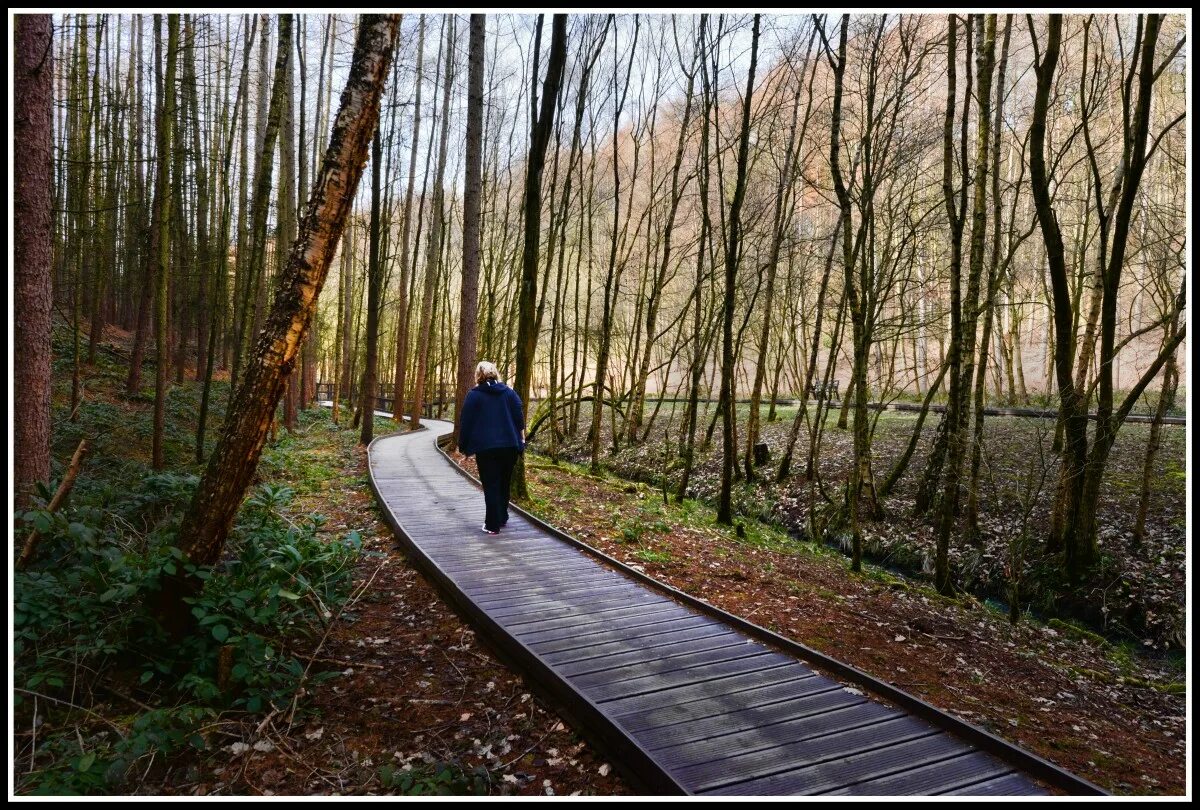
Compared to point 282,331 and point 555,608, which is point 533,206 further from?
point 555,608

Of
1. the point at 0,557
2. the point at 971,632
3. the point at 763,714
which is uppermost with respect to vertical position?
the point at 0,557

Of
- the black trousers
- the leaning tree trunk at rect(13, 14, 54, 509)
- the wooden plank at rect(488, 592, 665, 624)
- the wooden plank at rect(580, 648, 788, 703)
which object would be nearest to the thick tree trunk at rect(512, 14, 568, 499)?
the black trousers

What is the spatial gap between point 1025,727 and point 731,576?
3.27 m

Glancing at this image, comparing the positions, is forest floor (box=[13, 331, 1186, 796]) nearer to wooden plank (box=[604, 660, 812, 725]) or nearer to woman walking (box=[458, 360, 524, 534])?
wooden plank (box=[604, 660, 812, 725])

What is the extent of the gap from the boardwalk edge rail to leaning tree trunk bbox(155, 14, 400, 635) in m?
2.72

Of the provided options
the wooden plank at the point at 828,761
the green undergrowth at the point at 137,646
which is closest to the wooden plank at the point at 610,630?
the green undergrowth at the point at 137,646

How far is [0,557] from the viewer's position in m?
3.16

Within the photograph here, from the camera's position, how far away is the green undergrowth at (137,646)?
3.38 m

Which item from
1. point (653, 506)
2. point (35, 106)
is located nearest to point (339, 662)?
point (35, 106)

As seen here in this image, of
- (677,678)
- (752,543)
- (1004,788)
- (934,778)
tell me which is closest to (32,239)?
(677,678)

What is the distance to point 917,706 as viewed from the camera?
3.78 m

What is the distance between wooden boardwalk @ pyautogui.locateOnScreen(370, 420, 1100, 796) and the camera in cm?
317

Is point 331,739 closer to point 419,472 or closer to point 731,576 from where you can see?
point 731,576

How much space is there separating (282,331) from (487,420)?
3195 mm
